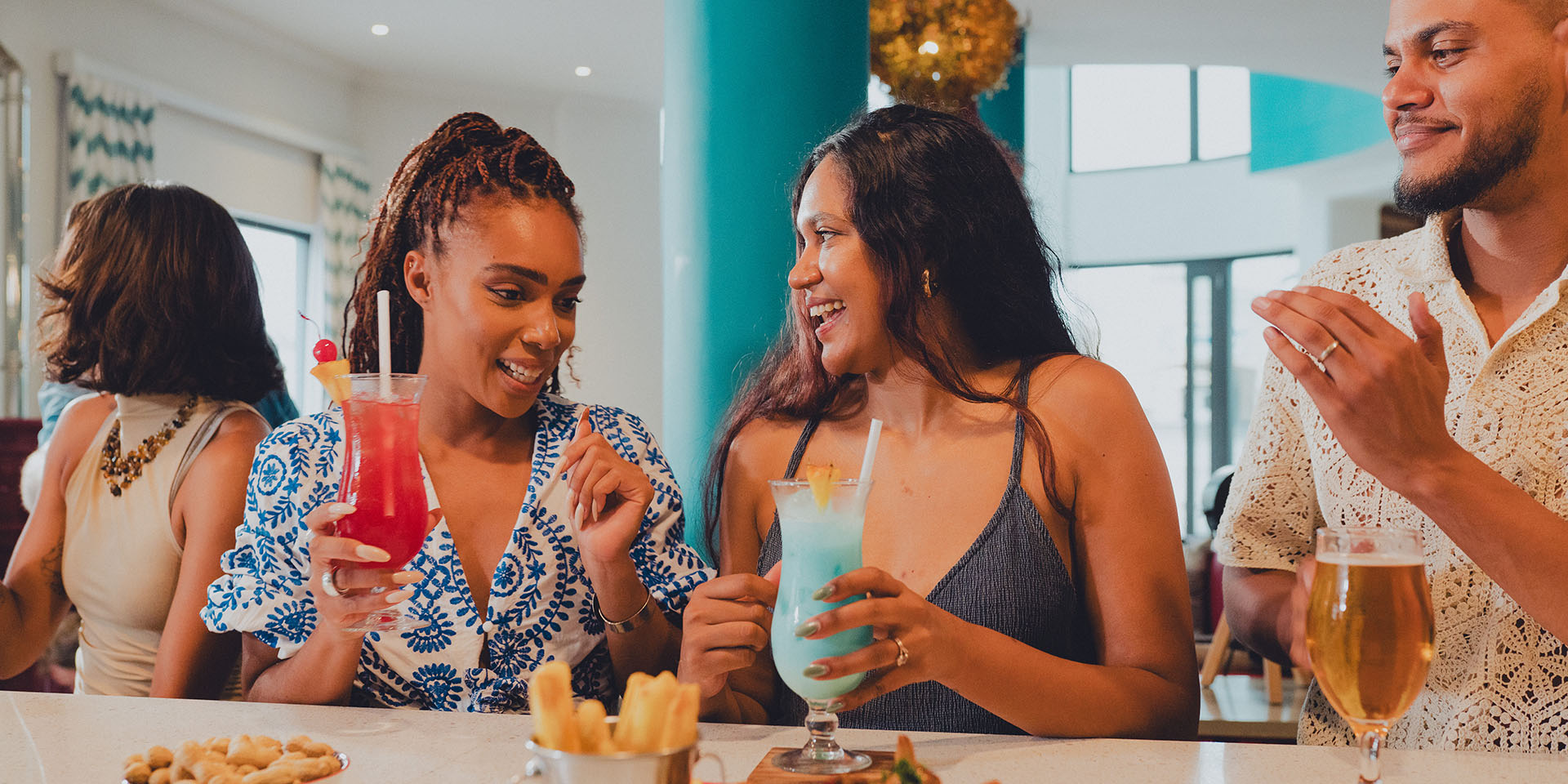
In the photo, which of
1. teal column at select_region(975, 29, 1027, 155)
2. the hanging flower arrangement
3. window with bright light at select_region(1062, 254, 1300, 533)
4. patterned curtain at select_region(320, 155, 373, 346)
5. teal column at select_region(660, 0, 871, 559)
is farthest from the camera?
window with bright light at select_region(1062, 254, 1300, 533)

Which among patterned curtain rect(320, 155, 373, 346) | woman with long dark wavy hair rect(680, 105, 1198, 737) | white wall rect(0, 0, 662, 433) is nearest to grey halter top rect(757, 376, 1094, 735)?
woman with long dark wavy hair rect(680, 105, 1198, 737)

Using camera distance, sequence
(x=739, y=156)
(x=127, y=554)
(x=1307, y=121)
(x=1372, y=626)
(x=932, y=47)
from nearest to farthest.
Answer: (x=1372, y=626), (x=127, y=554), (x=739, y=156), (x=932, y=47), (x=1307, y=121)

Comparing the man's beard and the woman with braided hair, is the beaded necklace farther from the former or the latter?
the man's beard

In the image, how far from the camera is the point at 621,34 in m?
8.90

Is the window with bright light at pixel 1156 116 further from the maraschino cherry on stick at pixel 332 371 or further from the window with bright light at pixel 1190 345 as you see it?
the maraschino cherry on stick at pixel 332 371

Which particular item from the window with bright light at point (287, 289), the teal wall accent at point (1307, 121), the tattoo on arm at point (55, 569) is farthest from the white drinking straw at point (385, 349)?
the teal wall accent at point (1307, 121)

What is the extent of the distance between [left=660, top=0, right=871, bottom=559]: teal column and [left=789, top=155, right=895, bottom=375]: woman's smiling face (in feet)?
3.08

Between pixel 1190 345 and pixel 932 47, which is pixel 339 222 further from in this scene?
pixel 1190 345

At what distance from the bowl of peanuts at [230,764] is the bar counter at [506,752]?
1.6 inches

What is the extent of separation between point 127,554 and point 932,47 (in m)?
2.98

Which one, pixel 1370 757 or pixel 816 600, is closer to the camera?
pixel 1370 757

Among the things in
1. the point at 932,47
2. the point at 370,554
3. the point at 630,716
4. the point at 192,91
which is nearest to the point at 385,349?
the point at 370,554

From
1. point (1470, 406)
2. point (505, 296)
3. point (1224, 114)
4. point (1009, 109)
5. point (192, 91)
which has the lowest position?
point (1470, 406)

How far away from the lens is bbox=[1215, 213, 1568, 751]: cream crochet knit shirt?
5.55 feet
